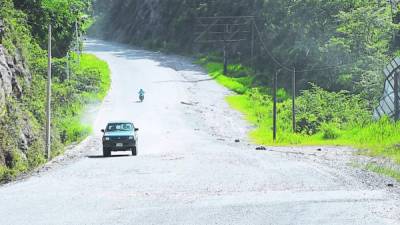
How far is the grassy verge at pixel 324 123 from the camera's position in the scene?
4228cm

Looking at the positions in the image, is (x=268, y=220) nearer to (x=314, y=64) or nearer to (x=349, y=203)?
(x=349, y=203)

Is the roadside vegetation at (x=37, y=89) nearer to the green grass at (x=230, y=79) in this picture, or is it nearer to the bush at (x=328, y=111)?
the green grass at (x=230, y=79)

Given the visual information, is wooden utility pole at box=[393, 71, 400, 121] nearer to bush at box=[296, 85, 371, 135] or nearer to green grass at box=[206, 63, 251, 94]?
bush at box=[296, 85, 371, 135]

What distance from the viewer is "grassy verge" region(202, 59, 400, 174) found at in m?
42.3

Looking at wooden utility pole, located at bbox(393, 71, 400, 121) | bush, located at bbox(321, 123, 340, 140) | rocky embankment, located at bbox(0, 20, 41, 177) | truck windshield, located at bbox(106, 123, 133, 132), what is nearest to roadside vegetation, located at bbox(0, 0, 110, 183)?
rocky embankment, located at bbox(0, 20, 41, 177)

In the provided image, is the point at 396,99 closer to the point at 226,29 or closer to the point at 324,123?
the point at 324,123

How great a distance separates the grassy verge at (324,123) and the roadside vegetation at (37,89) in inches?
544

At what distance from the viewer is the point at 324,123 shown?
176 feet

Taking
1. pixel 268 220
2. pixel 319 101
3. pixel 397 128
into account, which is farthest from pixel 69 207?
pixel 319 101

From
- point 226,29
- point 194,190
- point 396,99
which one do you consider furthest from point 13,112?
point 226,29

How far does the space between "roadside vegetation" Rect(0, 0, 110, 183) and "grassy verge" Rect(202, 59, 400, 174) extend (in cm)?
1383

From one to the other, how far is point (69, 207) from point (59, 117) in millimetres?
33134

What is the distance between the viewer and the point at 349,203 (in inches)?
713

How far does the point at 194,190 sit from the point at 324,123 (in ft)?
108
